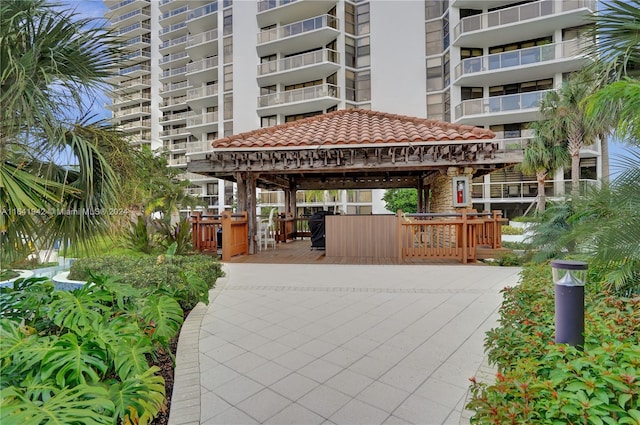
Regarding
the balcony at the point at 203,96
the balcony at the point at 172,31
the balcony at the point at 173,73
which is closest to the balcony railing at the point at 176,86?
the balcony at the point at 173,73

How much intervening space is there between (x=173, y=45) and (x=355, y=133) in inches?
1367

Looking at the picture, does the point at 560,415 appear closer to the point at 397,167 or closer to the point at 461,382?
the point at 461,382

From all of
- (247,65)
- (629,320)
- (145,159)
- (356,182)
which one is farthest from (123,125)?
(247,65)

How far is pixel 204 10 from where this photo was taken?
2858 cm

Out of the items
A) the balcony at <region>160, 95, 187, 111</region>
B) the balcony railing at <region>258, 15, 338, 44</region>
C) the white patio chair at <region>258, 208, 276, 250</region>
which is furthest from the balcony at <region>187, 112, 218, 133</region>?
the white patio chair at <region>258, 208, 276, 250</region>

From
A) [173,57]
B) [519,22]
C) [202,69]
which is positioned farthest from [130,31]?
[173,57]

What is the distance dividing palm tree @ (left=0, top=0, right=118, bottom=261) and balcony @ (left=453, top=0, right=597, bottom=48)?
66.7ft

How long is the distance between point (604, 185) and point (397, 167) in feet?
14.7

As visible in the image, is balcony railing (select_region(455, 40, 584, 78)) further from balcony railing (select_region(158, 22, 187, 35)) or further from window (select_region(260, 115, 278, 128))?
balcony railing (select_region(158, 22, 187, 35))

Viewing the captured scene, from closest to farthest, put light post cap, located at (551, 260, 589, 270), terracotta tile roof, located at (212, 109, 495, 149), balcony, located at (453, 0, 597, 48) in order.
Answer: light post cap, located at (551, 260, 589, 270) < terracotta tile roof, located at (212, 109, 495, 149) < balcony, located at (453, 0, 597, 48)

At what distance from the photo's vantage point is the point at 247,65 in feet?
80.0

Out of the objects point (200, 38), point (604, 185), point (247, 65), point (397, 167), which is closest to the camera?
point (604, 185)

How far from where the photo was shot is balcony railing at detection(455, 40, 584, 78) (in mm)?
16875

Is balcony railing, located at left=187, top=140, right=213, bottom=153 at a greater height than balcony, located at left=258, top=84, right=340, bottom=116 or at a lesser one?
lesser
